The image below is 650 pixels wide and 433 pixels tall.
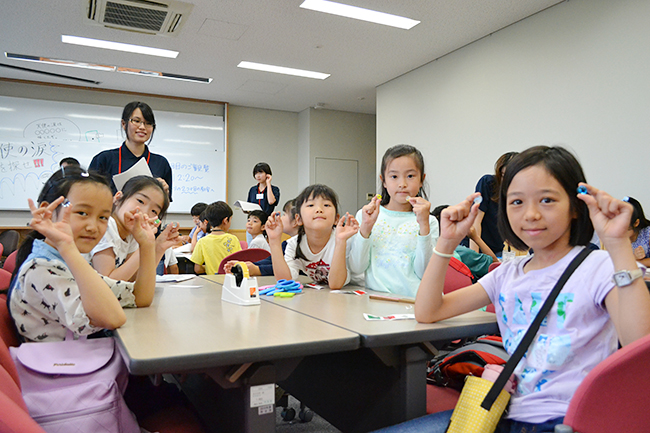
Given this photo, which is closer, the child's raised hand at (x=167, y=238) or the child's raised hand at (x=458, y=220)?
the child's raised hand at (x=458, y=220)

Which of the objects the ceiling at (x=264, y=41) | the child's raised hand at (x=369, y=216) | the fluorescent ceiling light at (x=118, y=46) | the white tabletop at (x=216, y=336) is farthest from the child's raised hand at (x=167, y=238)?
the fluorescent ceiling light at (x=118, y=46)

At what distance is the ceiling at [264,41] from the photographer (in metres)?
4.56

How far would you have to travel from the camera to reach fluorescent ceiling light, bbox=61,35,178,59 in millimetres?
5414

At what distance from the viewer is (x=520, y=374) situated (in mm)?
1096

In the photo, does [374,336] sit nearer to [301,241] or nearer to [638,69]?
[301,241]

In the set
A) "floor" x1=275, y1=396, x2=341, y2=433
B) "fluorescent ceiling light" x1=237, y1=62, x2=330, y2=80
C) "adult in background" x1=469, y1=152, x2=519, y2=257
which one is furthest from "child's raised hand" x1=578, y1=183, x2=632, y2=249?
"fluorescent ceiling light" x1=237, y1=62, x2=330, y2=80

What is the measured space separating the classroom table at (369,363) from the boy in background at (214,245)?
1.96m

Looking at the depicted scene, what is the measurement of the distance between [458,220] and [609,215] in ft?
1.36

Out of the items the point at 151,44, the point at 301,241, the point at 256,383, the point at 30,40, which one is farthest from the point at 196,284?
the point at 30,40

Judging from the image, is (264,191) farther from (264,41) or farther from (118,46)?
(118,46)

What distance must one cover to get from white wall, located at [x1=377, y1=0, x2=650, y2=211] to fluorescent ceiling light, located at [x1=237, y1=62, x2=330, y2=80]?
1.27 metres

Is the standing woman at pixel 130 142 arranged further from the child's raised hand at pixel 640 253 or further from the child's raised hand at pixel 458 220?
the child's raised hand at pixel 640 253

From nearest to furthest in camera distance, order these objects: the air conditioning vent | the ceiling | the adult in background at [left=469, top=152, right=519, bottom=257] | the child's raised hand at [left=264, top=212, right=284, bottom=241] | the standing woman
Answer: the child's raised hand at [left=264, top=212, right=284, bottom=241] < the standing woman < the adult in background at [left=469, top=152, right=519, bottom=257] < the air conditioning vent < the ceiling

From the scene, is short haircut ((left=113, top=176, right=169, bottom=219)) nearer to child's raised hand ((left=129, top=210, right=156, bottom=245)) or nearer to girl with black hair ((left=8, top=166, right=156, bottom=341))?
child's raised hand ((left=129, top=210, right=156, bottom=245))
